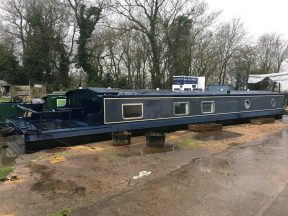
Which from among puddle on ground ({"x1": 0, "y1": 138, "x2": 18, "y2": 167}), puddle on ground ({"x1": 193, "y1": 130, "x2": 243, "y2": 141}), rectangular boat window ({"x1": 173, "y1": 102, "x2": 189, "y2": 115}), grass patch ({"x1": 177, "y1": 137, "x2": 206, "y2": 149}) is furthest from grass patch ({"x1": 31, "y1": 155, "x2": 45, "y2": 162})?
rectangular boat window ({"x1": 173, "y1": 102, "x2": 189, "y2": 115})

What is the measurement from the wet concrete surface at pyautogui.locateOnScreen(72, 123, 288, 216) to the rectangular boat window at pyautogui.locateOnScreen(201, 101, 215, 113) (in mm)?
5265

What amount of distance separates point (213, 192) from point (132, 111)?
5972mm

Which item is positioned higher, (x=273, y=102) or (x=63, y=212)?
(x=273, y=102)

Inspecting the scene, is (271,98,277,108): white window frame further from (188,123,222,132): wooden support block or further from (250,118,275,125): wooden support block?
(188,123,222,132): wooden support block

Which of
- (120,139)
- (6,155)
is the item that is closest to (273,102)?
(120,139)

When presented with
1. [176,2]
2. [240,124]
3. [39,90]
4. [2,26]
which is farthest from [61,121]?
[2,26]

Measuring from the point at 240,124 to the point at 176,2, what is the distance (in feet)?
51.0

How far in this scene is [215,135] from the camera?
12.6 m

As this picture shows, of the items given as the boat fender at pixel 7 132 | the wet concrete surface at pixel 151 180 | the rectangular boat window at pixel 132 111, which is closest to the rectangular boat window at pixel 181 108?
the rectangular boat window at pixel 132 111

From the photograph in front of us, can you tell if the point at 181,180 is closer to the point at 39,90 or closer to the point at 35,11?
the point at 39,90

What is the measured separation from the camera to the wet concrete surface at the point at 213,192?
539cm

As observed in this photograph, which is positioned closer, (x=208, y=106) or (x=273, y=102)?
(x=208, y=106)

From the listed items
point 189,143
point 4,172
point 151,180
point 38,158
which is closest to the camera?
point 151,180

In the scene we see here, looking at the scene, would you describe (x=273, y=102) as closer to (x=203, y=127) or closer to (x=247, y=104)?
(x=247, y=104)
